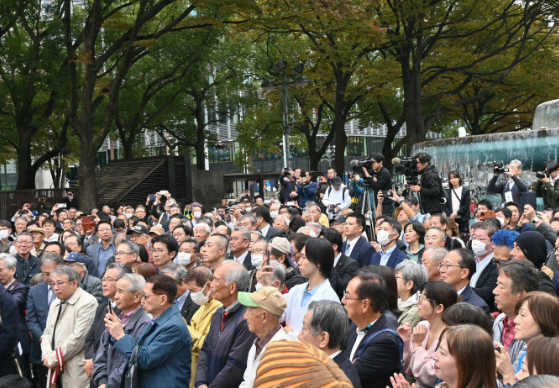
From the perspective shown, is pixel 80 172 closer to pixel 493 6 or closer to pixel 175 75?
pixel 175 75

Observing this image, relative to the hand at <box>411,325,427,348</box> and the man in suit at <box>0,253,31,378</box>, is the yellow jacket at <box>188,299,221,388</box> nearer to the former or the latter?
the hand at <box>411,325,427,348</box>

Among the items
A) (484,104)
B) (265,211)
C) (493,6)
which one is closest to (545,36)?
(493,6)

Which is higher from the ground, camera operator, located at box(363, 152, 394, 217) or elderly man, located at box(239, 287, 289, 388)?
camera operator, located at box(363, 152, 394, 217)

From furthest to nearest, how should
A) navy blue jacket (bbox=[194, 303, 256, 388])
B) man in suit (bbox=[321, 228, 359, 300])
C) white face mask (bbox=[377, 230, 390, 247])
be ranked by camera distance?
white face mask (bbox=[377, 230, 390, 247]), man in suit (bbox=[321, 228, 359, 300]), navy blue jacket (bbox=[194, 303, 256, 388])

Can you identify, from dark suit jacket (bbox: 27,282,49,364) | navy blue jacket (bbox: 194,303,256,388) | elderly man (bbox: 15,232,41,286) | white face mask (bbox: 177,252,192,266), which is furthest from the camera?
elderly man (bbox: 15,232,41,286)

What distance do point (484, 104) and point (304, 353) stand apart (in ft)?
114

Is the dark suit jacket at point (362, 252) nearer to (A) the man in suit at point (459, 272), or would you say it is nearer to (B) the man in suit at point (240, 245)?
(B) the man in suit at point (240, 245)

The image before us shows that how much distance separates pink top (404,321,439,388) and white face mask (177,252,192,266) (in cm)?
411

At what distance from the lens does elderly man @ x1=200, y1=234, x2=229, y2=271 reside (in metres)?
7.87

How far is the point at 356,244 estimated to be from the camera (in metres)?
8.41

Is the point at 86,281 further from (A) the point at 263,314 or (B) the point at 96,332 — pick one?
(A) the point at 263,314

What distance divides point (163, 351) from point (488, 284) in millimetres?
3230

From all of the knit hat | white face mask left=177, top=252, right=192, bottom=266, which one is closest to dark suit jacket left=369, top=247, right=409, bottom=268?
white face mask left=177, top=252, right=192, bottom=266

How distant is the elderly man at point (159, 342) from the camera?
535 centimetres
